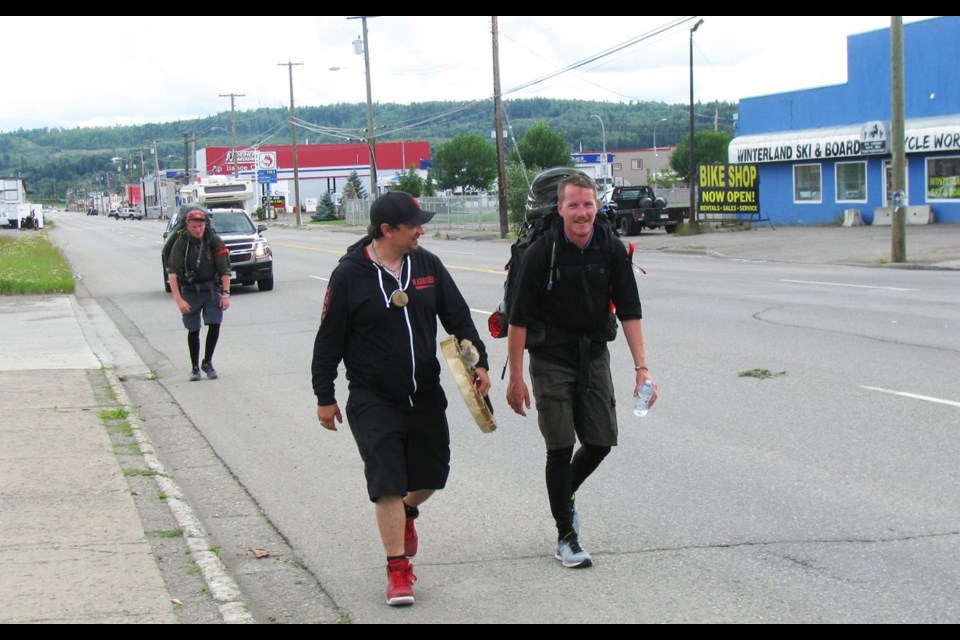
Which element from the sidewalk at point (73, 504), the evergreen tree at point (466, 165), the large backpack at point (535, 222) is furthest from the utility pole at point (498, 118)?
the evergreen tree at point (466, 165)

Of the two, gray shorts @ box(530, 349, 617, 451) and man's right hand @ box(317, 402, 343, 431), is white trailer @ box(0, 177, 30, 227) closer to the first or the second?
man's right hand @ box(317, 402, 343, 431)

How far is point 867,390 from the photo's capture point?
9.80 metres

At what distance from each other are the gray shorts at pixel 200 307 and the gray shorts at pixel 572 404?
6.98 meters

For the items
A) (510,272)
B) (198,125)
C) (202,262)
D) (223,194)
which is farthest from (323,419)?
(198,125)

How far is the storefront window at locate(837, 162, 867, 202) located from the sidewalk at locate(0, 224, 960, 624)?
96.1 ft

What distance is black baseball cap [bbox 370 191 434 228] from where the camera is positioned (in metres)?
5.23

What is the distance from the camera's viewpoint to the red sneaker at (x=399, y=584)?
510 cm

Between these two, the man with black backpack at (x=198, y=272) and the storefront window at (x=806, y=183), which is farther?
the storefront window at (x=806, y=183)

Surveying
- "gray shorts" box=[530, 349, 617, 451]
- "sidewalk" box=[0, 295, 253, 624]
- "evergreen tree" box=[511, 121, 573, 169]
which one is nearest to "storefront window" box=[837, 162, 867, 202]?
"sidewalk" box=[0, 295, 253, 624]

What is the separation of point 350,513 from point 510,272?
1974 mm

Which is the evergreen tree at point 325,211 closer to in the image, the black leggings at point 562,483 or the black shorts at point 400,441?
the black leggings at point 562,483

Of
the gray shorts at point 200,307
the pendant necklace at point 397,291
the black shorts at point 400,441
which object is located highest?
the pendant necklace at point 397,291

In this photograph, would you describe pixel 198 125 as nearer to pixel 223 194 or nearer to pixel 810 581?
pixel 223 194

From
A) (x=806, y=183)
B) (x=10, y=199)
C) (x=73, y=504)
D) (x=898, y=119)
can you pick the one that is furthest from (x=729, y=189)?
(x=10, y=199)
